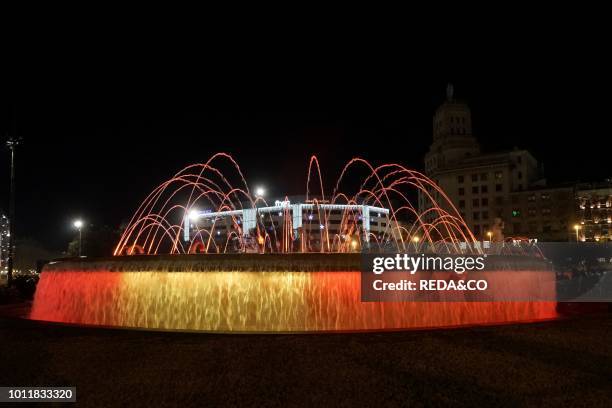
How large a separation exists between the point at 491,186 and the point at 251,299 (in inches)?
3474

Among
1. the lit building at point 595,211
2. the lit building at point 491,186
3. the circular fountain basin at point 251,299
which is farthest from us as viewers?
the lit building at point 595,211

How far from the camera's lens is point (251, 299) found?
14.0 m

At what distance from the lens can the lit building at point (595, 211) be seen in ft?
292

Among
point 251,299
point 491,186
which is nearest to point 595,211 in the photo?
point 491,186

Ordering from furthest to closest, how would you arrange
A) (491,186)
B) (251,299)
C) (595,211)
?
1. (491,186)
2. (595,211)
3. (251,299)

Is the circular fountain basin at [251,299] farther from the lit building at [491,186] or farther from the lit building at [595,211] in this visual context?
the lit building at [595,211]

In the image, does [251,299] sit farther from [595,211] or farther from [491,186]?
[595,211]

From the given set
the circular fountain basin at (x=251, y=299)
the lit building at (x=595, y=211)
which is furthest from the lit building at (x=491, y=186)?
the circular fountain basin at (x=251, y=299)

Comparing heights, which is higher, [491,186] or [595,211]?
[491,186]

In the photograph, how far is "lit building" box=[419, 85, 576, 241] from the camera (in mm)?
88438

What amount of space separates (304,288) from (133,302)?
5.04 m

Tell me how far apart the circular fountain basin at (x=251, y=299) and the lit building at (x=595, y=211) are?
83716mm

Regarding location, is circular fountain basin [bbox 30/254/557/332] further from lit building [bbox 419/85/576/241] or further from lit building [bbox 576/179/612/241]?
lit building [bbox 576/179/612/241]

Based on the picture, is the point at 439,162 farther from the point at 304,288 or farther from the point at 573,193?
the point at 304,288
